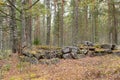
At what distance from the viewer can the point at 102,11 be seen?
30641 mm

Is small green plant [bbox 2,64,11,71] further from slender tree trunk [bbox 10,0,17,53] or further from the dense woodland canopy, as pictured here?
slender tree trunk [bbox 10,0,17,53]

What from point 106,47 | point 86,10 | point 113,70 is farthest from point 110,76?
point 86,10

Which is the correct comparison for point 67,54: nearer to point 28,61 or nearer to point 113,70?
point 28,61

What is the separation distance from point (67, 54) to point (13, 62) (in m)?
3.64

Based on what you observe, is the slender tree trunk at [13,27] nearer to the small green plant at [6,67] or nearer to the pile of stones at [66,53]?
the pile of stones at [66,53]

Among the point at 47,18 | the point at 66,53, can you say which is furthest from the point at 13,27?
the point at 47,18

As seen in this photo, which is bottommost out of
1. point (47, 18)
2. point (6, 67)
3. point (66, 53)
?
point (6, 67)

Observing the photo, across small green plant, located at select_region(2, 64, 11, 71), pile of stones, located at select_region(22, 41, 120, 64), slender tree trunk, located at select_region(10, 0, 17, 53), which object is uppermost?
slender tree trunk, located at select_region(10, 0, 17, 53)

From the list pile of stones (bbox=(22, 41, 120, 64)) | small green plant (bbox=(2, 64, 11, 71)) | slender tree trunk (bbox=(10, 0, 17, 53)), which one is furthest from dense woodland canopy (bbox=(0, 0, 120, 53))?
small green plant (bbox=(2, 64, 11, 71))

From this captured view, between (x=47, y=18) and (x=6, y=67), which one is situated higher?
(x=47, y=18)

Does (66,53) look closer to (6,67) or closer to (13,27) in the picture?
(13,27)

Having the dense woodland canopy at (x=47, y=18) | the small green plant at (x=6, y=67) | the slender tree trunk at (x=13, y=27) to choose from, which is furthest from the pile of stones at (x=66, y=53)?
the slender tree trunk at (x=13, y=27)

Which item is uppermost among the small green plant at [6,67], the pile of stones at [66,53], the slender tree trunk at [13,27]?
the slender tree trunk at [13,27]

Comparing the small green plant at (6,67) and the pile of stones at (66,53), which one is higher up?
the pile of stones at (66,53)
